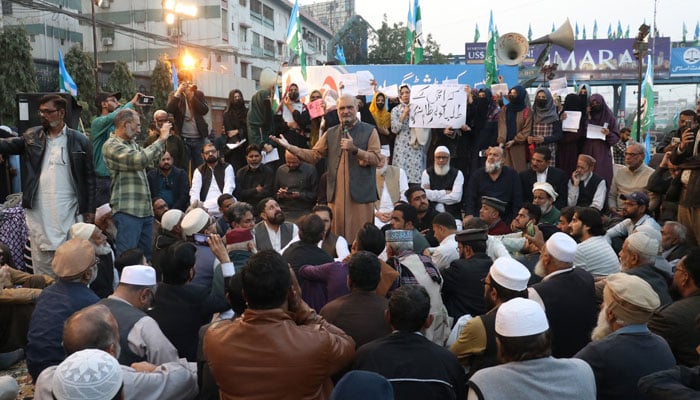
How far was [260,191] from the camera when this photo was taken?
27.0 ft

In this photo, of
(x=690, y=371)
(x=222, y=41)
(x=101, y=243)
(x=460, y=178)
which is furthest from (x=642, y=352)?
(x=222, y=41)

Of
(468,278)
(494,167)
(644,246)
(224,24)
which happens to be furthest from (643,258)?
(224,24)

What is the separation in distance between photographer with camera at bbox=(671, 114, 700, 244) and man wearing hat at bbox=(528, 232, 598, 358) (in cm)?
Result: 274

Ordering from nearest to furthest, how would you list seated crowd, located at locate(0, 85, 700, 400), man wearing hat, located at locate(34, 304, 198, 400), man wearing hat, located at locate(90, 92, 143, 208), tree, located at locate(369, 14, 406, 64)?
seated crowd, located at locate(0, 85, 700, 400) → man wearing hat, located at locate(34, 304, 198, 400) → man wearing hat, located at locate(90, 92, 143, 208) → tree, located at locate(369, 14, 406, 64)

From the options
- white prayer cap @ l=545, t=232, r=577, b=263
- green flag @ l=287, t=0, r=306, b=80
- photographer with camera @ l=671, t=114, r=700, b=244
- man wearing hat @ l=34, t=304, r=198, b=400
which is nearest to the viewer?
man wearing hat @ l=34, t=304, r=198, b=400

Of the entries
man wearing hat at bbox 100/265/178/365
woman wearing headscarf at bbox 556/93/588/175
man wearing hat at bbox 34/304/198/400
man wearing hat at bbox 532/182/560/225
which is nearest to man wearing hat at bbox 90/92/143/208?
man wearing hat at bbox 100/265/178/365

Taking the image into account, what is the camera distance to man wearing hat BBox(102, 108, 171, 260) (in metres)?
6.00

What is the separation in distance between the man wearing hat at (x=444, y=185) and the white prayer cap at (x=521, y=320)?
5.66 m

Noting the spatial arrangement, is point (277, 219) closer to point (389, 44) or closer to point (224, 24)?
point (389, 44)

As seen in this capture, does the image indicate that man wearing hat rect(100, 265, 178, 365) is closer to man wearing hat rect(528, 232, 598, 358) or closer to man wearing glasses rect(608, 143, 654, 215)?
man wearing hat rect(528, 232, 598, 358)

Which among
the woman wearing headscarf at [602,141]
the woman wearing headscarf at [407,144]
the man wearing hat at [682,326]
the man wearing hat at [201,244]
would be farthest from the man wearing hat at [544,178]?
the man wearing hat at [201,244]

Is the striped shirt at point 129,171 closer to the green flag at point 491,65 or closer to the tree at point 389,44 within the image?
the green flag at point 491,65

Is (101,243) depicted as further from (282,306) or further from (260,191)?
(260,191)

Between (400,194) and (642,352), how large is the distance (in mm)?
5840
